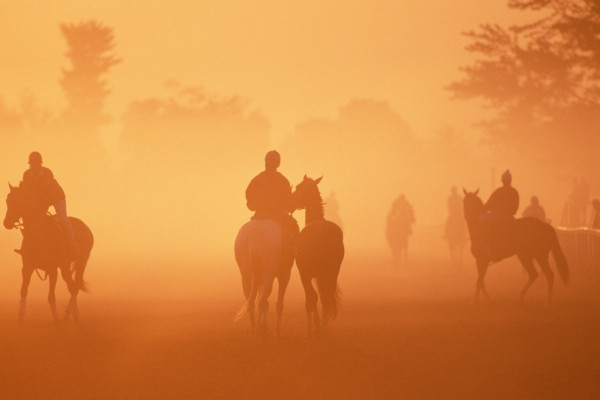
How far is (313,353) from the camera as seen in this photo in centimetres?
1349

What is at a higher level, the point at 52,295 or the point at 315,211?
the point at 315,211

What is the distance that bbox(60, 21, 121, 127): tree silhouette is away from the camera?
12081cm

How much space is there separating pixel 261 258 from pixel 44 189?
3735 mm

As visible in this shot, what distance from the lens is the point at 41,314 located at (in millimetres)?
19031

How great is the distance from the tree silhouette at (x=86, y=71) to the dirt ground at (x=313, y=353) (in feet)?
332

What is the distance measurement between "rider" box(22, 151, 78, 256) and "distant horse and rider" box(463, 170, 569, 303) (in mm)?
7752

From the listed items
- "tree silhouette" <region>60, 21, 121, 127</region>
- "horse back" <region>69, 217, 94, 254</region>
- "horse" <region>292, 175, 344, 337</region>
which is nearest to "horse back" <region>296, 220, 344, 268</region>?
"horse" <region>292, 175, 344, 337</region>

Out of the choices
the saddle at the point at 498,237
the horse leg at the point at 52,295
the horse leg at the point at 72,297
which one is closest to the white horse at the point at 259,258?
the horse leg at the point at 52,295

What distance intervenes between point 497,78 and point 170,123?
280 feet

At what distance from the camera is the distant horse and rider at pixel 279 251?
1538 centimetres

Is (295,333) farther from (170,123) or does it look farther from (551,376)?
(170,123)

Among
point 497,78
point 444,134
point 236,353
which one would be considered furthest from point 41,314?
point 444,134

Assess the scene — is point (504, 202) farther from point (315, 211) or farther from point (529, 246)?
point (315, 211)

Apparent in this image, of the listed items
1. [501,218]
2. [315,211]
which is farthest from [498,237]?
[315,211]
